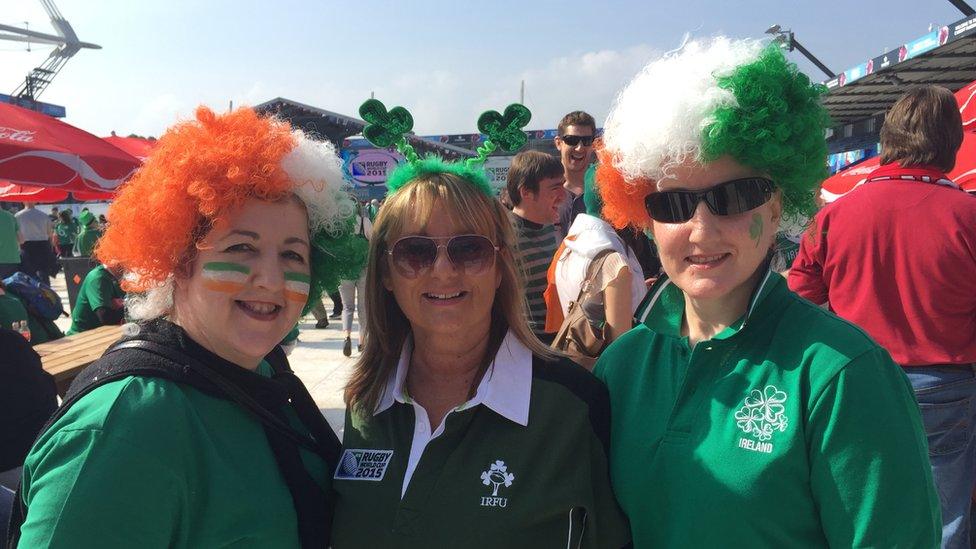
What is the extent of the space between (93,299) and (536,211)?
13.6 ft

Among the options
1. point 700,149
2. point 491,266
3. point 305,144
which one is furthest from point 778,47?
point 305,144

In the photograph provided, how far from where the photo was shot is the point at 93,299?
5.72 metres

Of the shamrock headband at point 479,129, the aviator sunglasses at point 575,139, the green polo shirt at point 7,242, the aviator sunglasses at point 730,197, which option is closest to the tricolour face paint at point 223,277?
the shamrock headband at point 479,129

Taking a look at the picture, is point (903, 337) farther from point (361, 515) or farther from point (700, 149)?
point (361, 515)

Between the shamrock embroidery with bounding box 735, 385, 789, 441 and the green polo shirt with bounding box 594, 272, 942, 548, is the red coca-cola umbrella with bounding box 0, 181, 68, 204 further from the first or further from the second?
the shamrock embroidery with bounding box 735, 385, 789, 441

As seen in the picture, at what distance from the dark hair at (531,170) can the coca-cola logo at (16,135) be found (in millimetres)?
3670

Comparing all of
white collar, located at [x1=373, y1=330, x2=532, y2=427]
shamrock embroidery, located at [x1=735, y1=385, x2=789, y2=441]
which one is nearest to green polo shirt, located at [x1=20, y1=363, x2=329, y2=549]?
white collar, located at [x1=373, y1=330, x2=532, y2=427]

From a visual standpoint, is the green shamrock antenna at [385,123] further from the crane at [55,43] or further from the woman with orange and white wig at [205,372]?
the crane at [55,43]

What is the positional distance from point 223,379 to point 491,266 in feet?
2.81

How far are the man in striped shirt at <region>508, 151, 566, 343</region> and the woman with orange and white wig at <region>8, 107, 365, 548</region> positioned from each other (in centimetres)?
207

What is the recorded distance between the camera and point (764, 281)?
158 cm

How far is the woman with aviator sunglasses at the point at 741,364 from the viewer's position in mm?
1328

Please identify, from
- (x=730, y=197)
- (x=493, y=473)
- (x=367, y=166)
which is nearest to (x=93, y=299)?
(x=493, y=473)

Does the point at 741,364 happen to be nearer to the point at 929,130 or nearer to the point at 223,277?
the point at 223,277
